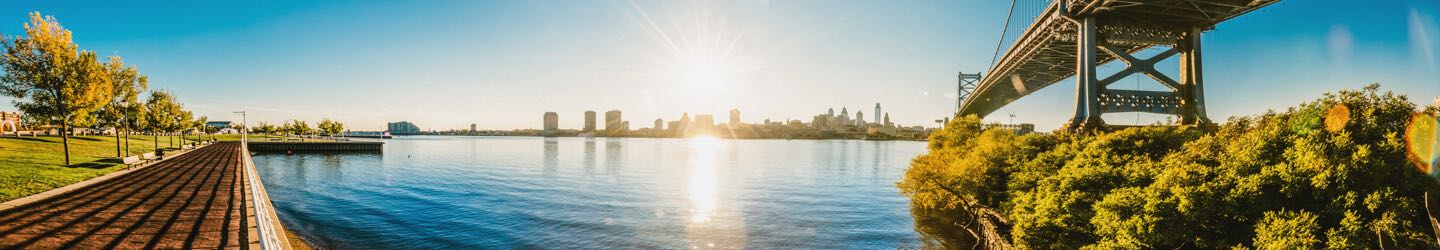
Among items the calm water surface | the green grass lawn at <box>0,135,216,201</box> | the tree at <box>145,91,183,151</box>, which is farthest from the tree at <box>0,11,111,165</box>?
the tree at <box>145,91,183,151</box>

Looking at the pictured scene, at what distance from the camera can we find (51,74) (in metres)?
26.4

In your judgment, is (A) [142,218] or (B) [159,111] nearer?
(A) [142,218]

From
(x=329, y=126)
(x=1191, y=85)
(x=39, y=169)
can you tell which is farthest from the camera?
(x=329, y=126)

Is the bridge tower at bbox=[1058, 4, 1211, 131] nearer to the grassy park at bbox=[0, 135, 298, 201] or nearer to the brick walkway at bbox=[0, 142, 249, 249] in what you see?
the brick walkway at bbox=[0, 142, 249, 249]

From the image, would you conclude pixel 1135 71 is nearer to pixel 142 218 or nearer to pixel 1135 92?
pixel 1135 92

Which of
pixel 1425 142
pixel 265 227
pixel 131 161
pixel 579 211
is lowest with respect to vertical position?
pixel 579 211

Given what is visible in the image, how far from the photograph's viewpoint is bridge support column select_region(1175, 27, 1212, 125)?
24.4 meters

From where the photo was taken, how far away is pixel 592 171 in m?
66.9

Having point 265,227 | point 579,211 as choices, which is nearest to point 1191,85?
point 579,211

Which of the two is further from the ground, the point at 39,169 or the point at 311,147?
the point at 39,169

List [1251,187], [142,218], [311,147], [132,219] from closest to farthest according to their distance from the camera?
[1251,187] → [132,219] → [142,218] → [311,147]

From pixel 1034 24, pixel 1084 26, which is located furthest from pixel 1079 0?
pixel 1034 24

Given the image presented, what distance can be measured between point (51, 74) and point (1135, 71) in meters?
52.4

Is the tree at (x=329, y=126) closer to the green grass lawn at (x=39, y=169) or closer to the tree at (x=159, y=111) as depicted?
the tree at (x=159, y=111)
